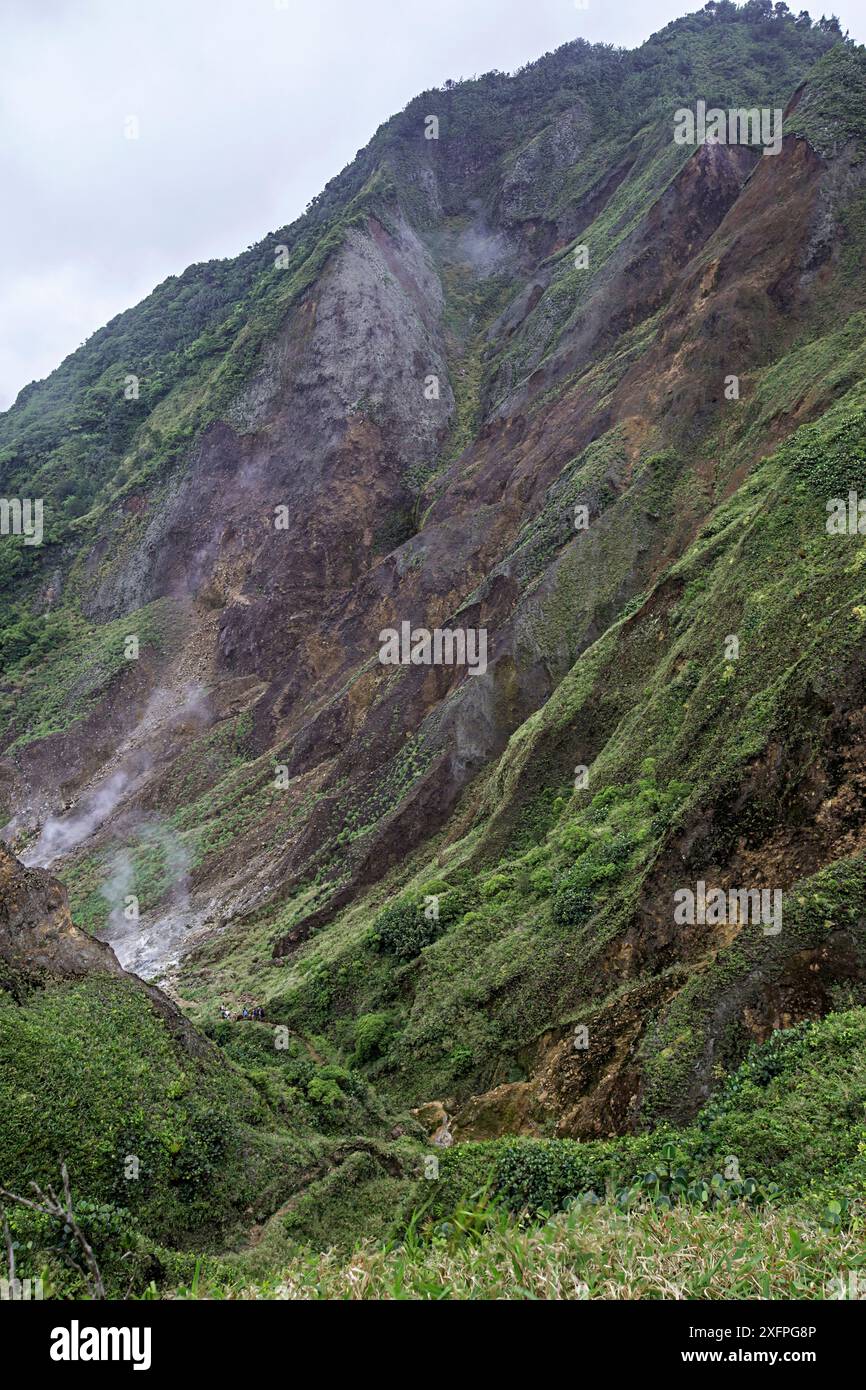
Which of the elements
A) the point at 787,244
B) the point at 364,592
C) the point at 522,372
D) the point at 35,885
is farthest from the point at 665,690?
the point at 522,372

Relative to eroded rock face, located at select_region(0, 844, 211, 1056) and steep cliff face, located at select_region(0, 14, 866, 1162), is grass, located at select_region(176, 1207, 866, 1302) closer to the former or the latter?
steep cliff face, located at select_region(0, 14, 866, 1162)

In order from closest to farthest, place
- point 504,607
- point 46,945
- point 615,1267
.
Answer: point 615,1267 → point 46,945 → point 504,607

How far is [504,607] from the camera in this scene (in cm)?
2500

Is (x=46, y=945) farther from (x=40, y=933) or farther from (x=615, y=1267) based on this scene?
(x=615, y=1267)

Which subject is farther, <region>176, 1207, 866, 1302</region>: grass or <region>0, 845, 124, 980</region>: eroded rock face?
<region>0, 845, 124, 980</region>: eroded rock face

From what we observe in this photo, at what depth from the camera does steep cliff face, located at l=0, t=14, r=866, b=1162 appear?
11211 millimetres

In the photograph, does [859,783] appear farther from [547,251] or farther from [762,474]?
[547,251]

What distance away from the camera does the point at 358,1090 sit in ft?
43.9

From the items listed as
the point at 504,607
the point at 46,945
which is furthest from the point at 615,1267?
the point at 504,607

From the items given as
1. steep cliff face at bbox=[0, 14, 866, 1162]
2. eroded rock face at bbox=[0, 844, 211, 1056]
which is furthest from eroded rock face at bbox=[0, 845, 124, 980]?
steep cliff face at bbox=[0, 14, 866, 1162]

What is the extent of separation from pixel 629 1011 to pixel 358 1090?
208 inches

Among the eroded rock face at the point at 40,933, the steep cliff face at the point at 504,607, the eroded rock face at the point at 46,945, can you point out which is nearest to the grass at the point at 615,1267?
the steep cliff face at the point at 504,607

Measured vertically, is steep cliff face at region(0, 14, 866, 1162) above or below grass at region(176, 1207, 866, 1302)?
above

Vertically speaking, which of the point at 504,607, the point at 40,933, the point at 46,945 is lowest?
the point at 46,945
